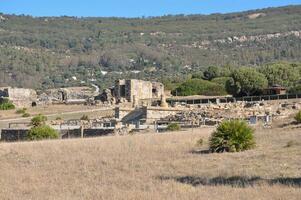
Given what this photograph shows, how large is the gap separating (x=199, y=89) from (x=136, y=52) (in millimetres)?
113568

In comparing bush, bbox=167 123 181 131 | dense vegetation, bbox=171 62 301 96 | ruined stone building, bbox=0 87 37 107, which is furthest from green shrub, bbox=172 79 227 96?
bush, bbox=167 123 181 131

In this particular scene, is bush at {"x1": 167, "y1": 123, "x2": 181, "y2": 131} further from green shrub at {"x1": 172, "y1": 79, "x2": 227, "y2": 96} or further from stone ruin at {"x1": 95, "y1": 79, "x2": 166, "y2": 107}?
green shrub at {"x1": 172, "y1": 79, "x2": 227, "y2": 96}

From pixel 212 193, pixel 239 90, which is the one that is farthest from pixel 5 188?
pixel 239 90

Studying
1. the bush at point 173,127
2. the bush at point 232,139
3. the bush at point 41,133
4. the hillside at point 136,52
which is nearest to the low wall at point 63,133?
the bush at point 41,133

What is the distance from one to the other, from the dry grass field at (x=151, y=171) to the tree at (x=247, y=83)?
34285mm

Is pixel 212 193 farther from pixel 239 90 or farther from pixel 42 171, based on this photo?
pixel 239 90

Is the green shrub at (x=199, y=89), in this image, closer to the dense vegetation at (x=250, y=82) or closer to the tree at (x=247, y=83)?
the dense vegetation at (x=250, y=82)

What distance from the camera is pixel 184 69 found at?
150 m

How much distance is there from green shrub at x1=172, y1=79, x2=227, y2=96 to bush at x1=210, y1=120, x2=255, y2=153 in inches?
1733

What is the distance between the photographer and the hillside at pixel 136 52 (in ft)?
480

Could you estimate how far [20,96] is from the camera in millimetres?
73375

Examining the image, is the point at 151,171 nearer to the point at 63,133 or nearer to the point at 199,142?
the point at 199,142

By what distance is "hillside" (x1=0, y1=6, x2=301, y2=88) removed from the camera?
14625 centimetres

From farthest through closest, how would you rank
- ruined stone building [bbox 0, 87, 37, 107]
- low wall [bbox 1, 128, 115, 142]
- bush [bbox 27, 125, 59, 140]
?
ruined stone building [bbox 0, 87, 37, 107], low wall [bbox 1, 128, 115, 142], bush [bbox 27, 125, 59, 140]
